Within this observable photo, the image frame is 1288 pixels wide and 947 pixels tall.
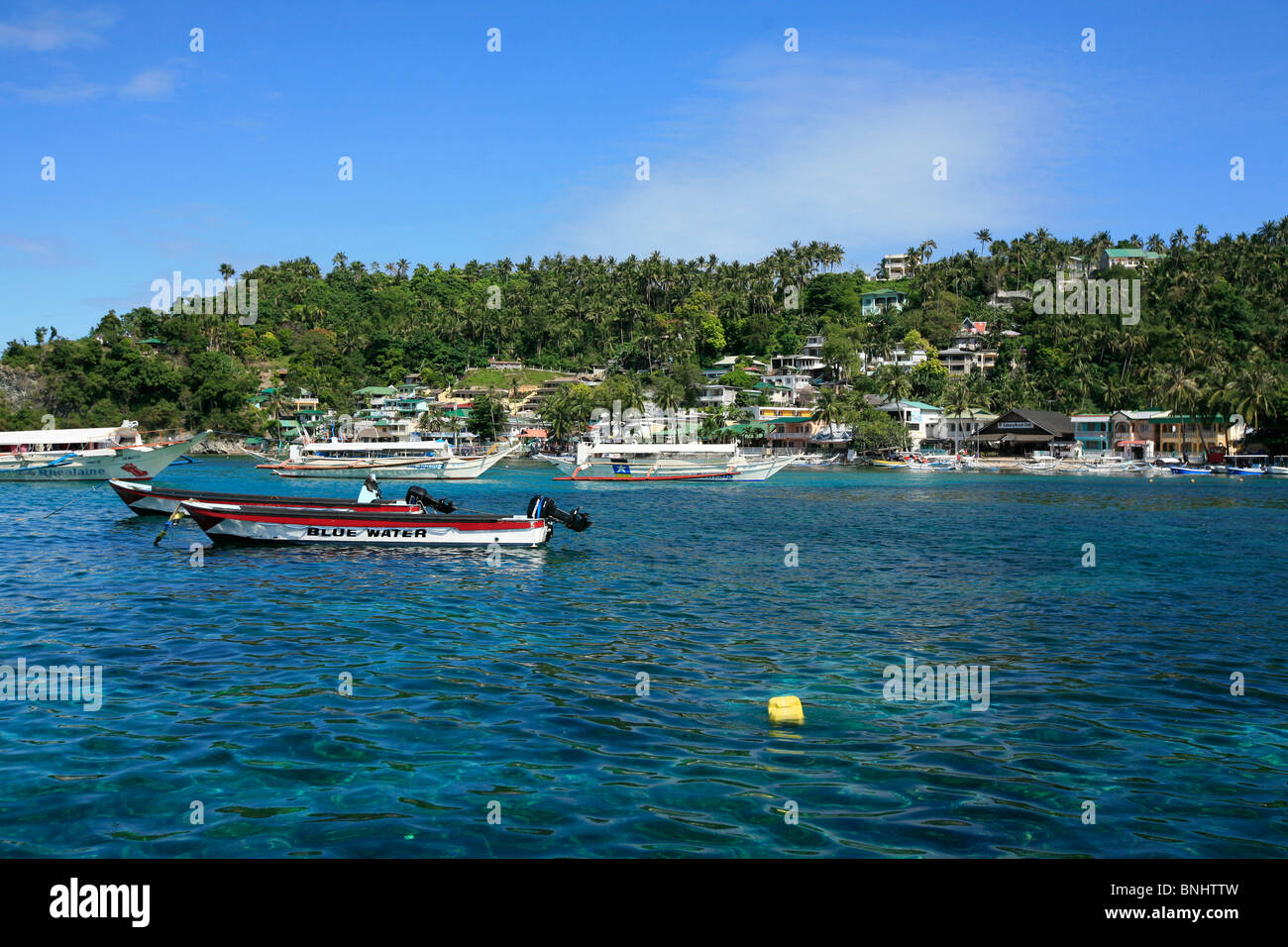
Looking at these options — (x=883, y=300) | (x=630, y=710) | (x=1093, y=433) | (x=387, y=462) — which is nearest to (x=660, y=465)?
(x=387, y=462)

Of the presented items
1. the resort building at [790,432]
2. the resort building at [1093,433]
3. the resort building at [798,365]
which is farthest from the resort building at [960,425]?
the resort building at [798,365]

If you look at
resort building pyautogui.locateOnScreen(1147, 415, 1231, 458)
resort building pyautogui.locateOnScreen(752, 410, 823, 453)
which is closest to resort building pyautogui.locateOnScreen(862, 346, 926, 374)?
resort building pyautogui.locateOnScreen(752, 410, 823, 453)

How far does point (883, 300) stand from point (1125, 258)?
49773 mm

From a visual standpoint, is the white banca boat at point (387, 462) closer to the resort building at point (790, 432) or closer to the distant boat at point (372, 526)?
the resort building at point (790, 432)

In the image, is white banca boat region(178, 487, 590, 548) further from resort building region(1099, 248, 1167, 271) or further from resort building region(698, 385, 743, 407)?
resort building region(1099, 248, 1167, 271)

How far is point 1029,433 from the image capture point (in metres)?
130

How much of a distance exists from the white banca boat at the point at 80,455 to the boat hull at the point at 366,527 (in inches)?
1486

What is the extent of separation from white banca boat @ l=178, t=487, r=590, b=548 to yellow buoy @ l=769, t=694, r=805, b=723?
66.0ft

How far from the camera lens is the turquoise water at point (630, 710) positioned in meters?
9.30

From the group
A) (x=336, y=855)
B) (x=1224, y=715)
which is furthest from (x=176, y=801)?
(x=1224, y=715)

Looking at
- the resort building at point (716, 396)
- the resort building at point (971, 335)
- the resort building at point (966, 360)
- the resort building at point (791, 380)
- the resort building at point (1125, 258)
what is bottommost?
the resort building at point (716, 396)

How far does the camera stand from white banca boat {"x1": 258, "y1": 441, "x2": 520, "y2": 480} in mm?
94812

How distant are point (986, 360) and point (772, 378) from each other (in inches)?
1565

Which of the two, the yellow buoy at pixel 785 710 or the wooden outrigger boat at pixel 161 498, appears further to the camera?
the wooden outrigger boat at pixel 161 498
